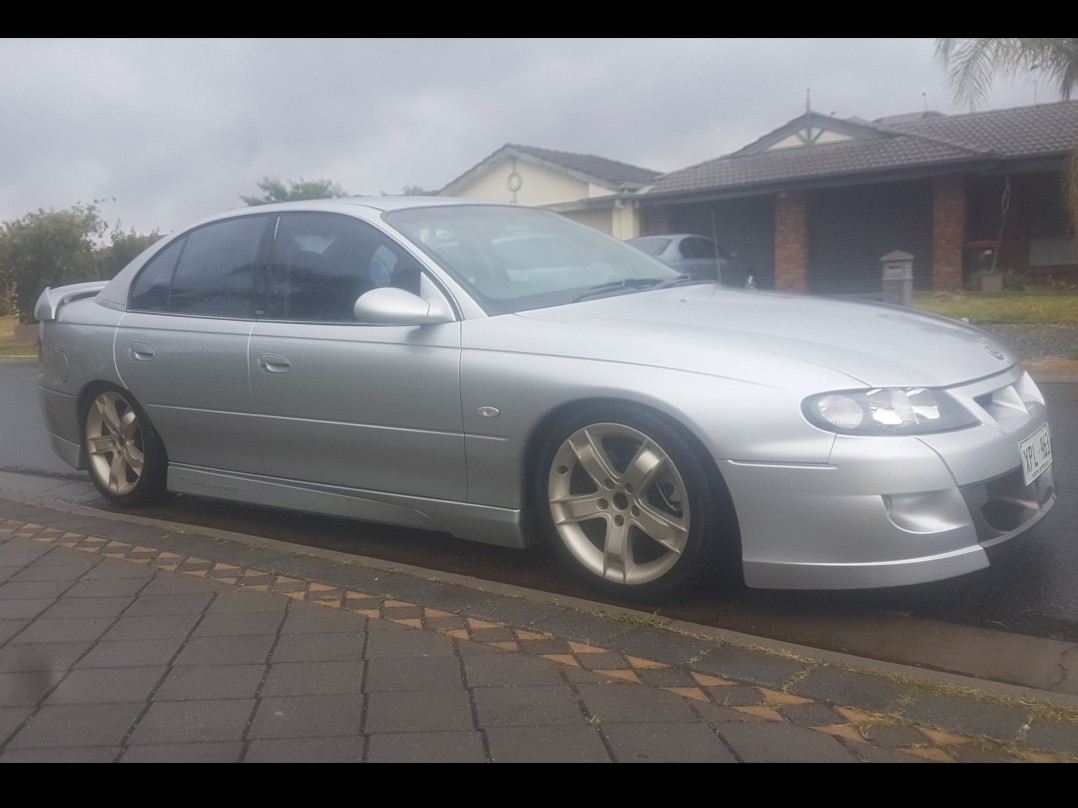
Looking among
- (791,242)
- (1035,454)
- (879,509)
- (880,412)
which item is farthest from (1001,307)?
(879,509)

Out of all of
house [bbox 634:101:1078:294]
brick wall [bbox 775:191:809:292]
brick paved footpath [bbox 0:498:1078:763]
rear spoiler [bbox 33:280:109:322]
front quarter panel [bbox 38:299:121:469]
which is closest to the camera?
brick paved footpath [bbox 0:498:1078:763]

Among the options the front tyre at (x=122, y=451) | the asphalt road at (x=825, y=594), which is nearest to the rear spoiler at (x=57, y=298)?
the front tyre at (x=122, y=451)

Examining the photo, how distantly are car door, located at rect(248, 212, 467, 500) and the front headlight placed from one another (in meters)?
1.40

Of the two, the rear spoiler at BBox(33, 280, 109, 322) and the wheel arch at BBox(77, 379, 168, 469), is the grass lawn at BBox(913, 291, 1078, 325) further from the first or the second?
the wheel arch at BBox(77, 379, 168, 469)

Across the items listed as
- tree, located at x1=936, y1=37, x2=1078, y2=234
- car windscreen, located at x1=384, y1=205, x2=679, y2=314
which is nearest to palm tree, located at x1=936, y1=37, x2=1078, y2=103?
tree, located at x1=936, y1=37, x2=1078, y2=234

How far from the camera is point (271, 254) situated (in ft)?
16.9

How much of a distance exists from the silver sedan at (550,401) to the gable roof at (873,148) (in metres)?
19.2

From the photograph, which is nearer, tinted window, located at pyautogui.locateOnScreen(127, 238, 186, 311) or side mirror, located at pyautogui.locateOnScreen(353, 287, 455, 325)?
side mirror, located at pyautogui.locateOnScreen(353, 287, 455, 325)

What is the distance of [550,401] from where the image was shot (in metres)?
3.99

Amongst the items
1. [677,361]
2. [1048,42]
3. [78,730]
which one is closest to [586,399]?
[677,361]

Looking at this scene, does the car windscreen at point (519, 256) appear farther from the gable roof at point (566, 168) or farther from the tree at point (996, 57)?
the gable roof at point (566, 168)

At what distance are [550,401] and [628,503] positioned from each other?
0.46 meters

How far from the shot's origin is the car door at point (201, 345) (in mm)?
5047

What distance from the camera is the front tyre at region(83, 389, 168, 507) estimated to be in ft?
18.1
